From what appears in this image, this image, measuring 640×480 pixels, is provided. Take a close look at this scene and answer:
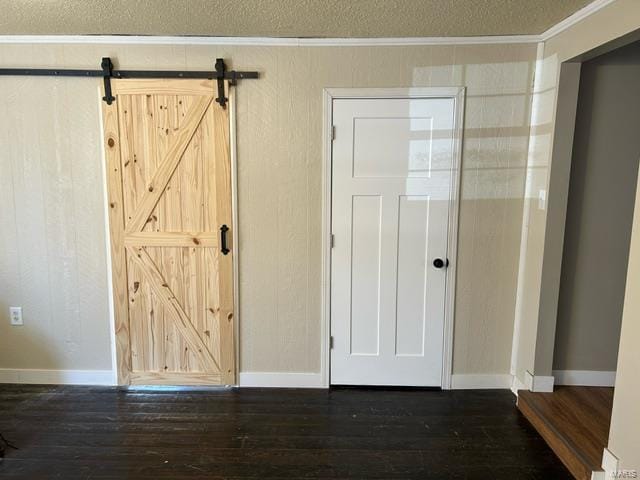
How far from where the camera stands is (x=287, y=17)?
2.19 m

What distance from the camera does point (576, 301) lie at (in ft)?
8.35

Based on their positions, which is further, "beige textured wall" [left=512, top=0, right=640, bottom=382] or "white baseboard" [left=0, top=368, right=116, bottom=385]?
"white baseboard" [left=0, top=368, right=116, bottom=385]

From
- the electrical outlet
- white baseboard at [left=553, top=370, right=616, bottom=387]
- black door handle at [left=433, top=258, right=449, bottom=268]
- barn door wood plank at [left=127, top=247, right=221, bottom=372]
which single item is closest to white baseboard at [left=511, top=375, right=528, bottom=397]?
white baseboard at [left=553, top=370, right=616, bottom=387]

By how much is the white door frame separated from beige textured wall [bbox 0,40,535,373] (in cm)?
5

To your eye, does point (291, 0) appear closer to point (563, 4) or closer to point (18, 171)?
point (563, 4)

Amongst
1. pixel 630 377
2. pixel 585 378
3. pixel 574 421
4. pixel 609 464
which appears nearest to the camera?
pixel 630 377

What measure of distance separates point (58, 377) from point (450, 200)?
314 cm

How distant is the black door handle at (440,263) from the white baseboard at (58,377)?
2.51 m

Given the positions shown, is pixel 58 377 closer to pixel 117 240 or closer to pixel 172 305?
pixel 172 305

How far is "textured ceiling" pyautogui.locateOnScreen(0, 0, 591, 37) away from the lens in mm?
2037

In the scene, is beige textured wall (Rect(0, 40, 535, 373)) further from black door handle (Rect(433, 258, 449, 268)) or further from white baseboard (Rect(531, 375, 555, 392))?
white baseboard (Rect(531, 375, 555, 392))

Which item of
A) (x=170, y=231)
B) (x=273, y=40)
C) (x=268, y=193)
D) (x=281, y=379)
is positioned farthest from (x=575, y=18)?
(x=281, y=379)

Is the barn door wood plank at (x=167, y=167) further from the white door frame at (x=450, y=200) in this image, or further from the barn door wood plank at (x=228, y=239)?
the white door frame at (x=450, y=200)

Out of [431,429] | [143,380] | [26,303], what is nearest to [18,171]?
[26,303]
